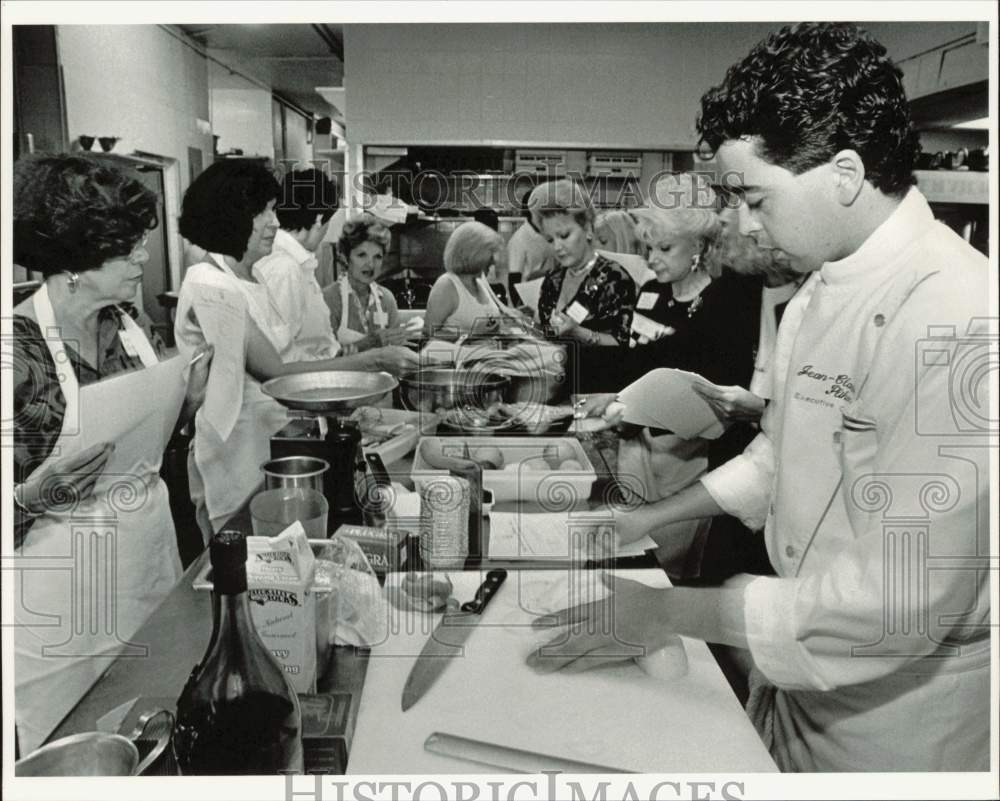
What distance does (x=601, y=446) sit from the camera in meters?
1.60

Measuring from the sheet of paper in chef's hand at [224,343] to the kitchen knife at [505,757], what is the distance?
1.41 metres

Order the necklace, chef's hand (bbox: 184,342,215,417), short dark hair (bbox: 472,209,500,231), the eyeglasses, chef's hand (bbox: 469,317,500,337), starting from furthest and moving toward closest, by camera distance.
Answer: short dark hair (bbox: 472,209,500,231) → chef's hand (bbox: 469,317,500,337) → the necklace → chef's hand (bbox: 184,342,215,417) → the eyeglasses

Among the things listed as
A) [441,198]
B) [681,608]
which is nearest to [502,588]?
[681,608]

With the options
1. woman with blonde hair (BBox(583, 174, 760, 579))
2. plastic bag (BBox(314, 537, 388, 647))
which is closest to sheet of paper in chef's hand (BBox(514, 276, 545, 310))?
woman with blonde hair (BBox(583, 174, 760, 579))

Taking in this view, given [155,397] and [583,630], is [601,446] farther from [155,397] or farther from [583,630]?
[155,397]

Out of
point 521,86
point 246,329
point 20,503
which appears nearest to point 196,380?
point 246,329

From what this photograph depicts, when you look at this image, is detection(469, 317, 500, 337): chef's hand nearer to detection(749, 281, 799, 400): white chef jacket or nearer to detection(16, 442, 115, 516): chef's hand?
detection(749, 281, 799, 400): white chef jacket

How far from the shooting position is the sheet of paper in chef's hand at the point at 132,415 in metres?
1.32

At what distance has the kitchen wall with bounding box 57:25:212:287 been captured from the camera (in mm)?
2105

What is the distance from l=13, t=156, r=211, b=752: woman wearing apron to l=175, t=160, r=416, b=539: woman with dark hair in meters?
0.49

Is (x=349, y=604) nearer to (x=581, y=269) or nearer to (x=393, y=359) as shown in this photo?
(x=393, y=359)

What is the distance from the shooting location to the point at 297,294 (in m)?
2.35

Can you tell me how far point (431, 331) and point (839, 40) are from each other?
2.19m

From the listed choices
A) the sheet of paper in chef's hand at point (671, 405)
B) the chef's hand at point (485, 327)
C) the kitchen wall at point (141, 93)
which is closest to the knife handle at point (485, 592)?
the sheet of paper in chef's hand at point (671, 405)
